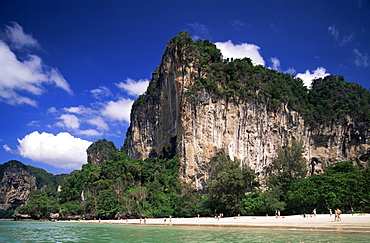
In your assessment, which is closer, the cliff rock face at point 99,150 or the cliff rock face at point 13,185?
the cliff rock face at point 99,150

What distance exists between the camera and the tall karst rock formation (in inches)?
2165

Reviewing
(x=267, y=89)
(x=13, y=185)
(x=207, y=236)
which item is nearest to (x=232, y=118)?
(x=267, y=89)

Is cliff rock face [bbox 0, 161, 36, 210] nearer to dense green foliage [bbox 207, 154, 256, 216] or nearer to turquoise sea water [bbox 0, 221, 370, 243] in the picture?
dense green foliage [bbox 207, 154, 256, 216]

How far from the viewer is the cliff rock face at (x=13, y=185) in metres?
109

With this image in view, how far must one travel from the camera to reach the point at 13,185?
367 ft

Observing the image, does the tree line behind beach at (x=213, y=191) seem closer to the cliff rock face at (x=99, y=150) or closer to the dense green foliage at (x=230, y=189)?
the dense green foliage at (x=230, y=189)

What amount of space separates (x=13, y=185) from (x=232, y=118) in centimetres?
9385

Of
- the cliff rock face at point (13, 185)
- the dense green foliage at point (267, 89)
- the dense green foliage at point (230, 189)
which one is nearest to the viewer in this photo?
the dense green foliage at point (230, 189)

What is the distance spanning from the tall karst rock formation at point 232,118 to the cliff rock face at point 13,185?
224ft

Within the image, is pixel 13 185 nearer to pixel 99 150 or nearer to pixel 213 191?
pixel 99 150

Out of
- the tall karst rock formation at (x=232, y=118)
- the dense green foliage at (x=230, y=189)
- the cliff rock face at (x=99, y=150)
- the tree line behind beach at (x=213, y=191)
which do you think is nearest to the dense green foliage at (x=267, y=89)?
the tall karst rock formation at (x=232, y=118)

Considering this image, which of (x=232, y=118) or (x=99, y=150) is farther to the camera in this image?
(x=99, y=150)


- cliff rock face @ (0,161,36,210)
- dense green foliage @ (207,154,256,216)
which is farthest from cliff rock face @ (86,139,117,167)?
dense green foliage @ (207,154,256,216)

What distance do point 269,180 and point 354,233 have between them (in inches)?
903
